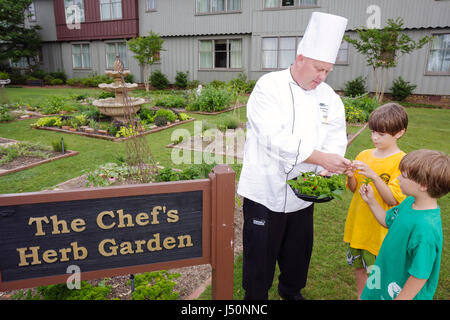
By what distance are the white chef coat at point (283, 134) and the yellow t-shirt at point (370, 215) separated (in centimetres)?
30

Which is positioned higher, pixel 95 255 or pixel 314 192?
pixel 314 192

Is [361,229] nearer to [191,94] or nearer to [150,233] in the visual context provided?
[150,233]

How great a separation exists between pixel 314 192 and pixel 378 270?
0.60 m

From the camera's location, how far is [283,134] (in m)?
2.09

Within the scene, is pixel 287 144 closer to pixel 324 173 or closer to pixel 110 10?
pixel 324 173

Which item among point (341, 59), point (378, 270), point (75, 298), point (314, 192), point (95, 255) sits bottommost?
point (75, 298)

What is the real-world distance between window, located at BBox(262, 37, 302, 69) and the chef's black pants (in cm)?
1486

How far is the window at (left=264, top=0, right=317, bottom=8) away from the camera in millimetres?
15617

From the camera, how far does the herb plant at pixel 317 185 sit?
2.12 meters

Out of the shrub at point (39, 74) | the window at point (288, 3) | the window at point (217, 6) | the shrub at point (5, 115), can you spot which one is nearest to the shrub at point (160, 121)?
the shrub at point (5, 115)

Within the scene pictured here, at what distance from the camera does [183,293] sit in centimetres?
290

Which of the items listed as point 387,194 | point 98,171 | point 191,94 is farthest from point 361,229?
point 191,94

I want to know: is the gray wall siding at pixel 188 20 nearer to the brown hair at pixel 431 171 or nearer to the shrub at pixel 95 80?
the shrub at pixel 95 80

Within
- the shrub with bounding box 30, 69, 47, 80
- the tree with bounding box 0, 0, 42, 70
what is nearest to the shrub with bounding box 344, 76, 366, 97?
the shrub with bounding box 30, 69, 47, 80
